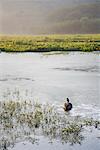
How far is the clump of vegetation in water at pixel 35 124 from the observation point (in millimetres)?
3170

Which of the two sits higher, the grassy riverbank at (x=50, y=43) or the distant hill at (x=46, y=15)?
the distant hill at (x=46, y=15)

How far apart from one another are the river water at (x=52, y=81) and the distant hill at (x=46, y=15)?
240 mm

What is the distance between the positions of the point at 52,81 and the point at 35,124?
40 cm

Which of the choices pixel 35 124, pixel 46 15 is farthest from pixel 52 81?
pixel 46 15

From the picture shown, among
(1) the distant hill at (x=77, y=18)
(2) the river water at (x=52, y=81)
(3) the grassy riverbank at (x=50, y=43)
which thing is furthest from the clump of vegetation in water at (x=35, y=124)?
(1) the distant hill at (x=77, y=18)

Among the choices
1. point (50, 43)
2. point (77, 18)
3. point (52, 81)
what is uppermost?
point (77, 18)

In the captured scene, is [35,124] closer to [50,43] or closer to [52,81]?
[52,81]

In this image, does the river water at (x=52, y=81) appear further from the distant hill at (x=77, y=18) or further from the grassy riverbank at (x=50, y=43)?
the distant hill at (x=77, y=18)

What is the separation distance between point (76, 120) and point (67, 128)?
0.33 ft

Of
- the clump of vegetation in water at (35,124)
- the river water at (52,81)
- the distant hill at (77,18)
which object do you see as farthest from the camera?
the distant hill at (77,18)

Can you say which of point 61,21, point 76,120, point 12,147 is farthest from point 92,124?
point 61,21

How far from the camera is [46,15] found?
360 cm

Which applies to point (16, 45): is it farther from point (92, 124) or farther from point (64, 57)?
point (92, 124)

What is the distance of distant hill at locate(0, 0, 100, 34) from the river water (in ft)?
0.79
